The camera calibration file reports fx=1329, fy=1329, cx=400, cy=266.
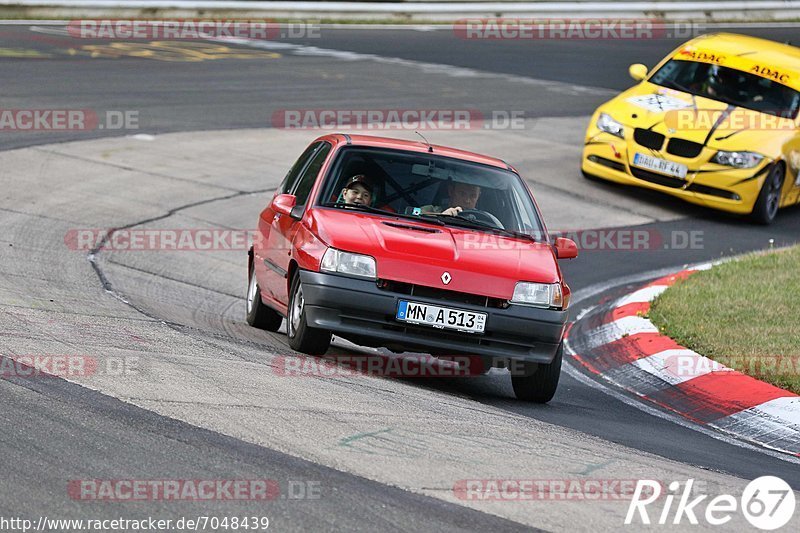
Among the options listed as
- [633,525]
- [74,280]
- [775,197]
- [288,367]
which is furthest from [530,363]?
[775,197]

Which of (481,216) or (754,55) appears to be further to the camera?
(754,55)

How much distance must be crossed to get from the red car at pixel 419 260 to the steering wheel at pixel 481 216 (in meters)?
0.01

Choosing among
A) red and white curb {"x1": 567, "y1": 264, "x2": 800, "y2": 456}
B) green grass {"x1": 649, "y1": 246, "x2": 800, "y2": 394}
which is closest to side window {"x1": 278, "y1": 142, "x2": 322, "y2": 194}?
red and white curb {"x1": 567, "y1": 264, "x2": 800, "y2": 456}

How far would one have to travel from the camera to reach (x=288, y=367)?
24.4ft

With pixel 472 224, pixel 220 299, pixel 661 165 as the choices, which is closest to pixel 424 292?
pixel 472 224

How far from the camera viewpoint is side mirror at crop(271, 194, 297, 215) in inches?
344

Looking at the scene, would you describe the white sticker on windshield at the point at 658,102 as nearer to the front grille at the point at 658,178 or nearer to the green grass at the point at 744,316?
the front grille at the point at 658,178

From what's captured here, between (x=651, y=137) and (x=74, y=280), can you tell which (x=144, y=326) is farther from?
(x=651, y=137)

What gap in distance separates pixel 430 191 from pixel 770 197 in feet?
26.6

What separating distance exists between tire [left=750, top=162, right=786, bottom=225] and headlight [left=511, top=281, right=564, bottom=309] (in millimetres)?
8224

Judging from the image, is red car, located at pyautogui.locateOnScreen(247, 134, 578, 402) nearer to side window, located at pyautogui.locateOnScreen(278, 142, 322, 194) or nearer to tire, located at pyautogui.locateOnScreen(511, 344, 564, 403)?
tire, located at pyautogui.locateOnScreen(511, 344, 564, 403)

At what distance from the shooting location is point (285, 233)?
8.72 m

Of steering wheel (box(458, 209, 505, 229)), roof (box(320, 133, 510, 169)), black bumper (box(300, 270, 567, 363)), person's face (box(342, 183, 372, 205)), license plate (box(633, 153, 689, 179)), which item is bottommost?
license plate (box(633, 153, 689, 179))

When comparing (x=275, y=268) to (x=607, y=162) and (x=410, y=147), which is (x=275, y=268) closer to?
(x=410, y=147)
